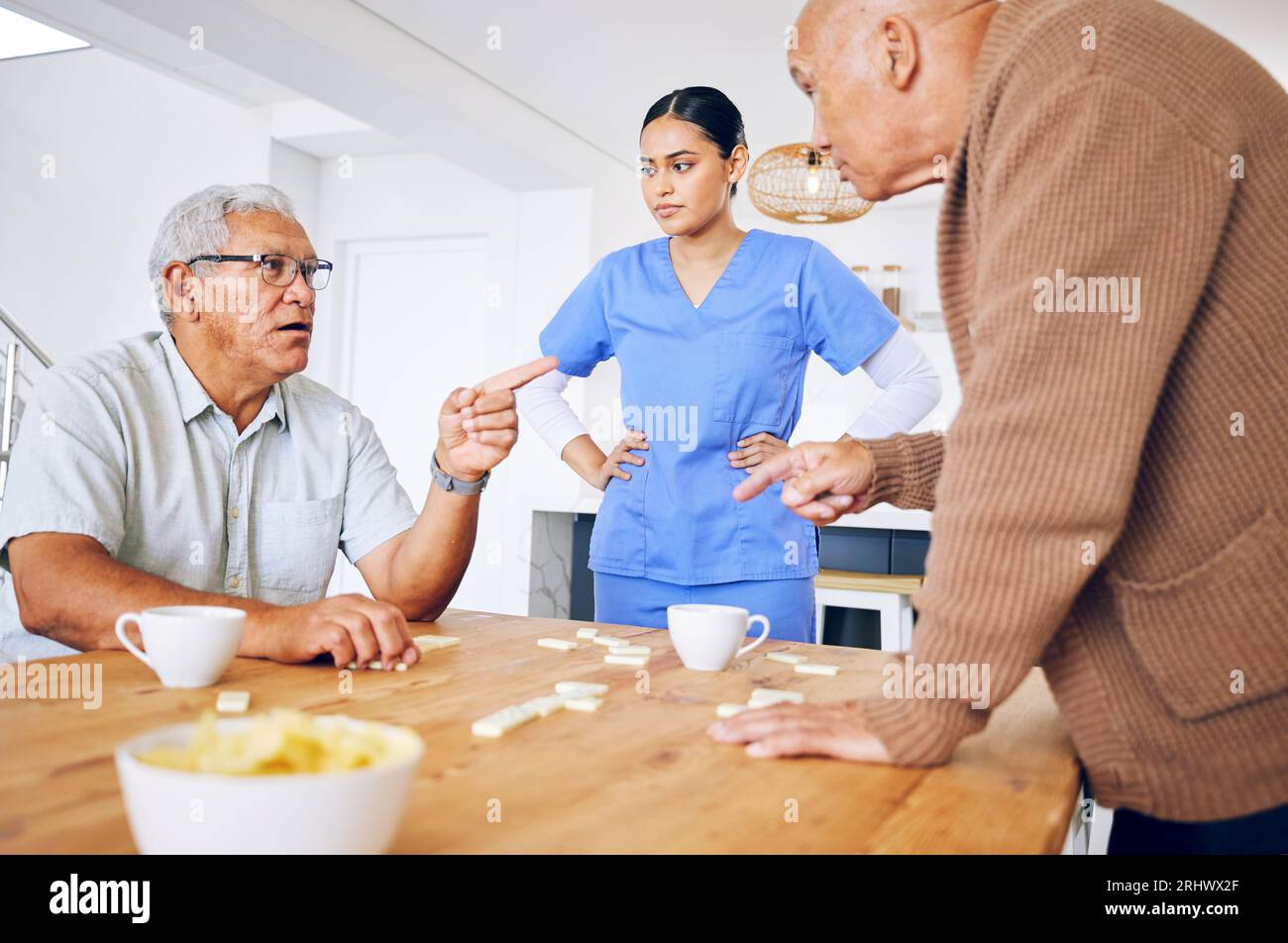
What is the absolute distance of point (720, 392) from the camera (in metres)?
1.98

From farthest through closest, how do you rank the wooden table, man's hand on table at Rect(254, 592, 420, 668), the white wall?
1. the white wall
2. man's hand on table at Rect(254, 592, 420, 668)
3. the wooden table

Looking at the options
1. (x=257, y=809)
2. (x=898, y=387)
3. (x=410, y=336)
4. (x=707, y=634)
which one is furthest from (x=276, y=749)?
(x=410, y=336)

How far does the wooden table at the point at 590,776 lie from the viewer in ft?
2.07

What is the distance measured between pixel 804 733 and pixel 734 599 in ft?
3.55

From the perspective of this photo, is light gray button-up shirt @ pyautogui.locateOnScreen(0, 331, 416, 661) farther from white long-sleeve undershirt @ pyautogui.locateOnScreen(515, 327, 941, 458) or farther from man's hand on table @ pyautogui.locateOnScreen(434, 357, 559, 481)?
white long-sleeve undershirt @ pyautogui.locateOnScreen(515, 327, 941, 458)

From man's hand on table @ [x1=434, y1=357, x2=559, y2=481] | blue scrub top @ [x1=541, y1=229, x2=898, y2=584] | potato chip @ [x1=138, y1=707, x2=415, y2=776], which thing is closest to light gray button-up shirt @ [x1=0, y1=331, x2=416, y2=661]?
man's hand on table @ [x1=434, y1=357, x2=559, y2=481]

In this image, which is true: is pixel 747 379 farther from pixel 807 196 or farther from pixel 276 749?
pixel 807 196

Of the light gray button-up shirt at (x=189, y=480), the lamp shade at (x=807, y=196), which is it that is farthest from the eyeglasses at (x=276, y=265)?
the lamp shade at (x=807, y=196)

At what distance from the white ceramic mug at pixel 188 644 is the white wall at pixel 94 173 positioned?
513cm

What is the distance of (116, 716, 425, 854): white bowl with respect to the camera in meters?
0.49

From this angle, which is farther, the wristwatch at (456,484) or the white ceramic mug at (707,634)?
the wristwatch at (456,484)

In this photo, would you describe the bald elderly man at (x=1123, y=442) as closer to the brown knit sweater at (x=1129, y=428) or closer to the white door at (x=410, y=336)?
the brown knit sweater at (x=1129, y=428)

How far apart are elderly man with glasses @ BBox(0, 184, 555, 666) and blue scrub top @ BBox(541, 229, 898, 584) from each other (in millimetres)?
451

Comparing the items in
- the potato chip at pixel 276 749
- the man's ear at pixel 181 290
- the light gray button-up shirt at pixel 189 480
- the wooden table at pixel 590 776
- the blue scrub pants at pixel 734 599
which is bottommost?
the blue scrub pants at pixel 734 599
